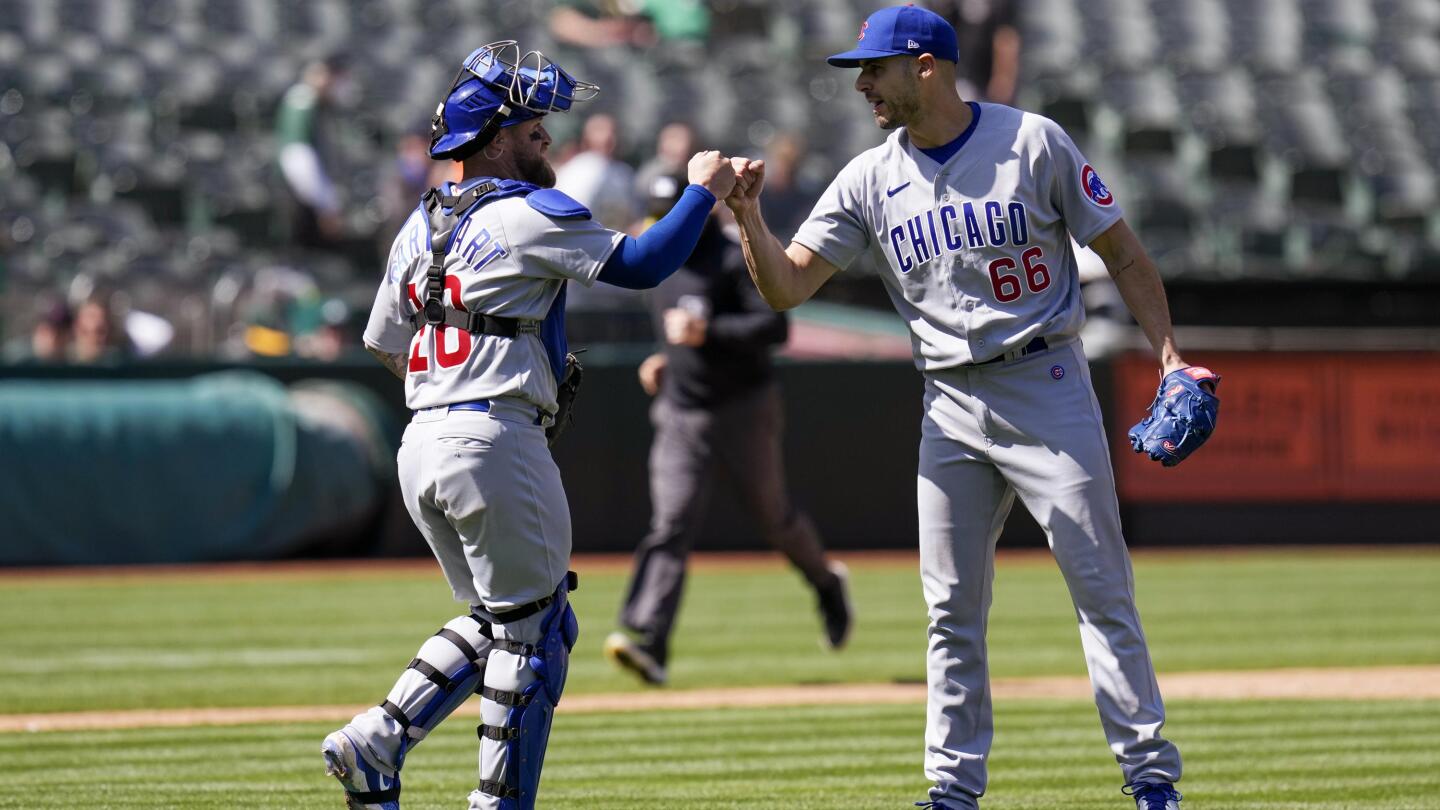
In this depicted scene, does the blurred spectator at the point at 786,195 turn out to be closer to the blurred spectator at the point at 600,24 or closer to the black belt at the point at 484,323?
the blurred spectator at the point at 600,24

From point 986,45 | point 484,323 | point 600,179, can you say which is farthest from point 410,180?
point 484,323

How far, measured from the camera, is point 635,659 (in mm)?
9258

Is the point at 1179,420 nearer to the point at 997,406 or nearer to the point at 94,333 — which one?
the point at 997,406

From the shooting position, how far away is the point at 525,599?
5.21 m

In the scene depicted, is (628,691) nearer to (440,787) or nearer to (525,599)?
(440,787)

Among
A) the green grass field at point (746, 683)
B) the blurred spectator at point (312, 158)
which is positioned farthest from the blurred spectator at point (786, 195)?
the blurred spectator at point (312, 158)

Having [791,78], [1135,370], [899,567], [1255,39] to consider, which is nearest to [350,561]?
[899,567]

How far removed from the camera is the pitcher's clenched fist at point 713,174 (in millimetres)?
5340

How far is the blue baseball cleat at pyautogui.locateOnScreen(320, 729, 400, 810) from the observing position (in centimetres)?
513

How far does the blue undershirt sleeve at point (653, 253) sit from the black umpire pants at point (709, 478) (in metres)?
4.34

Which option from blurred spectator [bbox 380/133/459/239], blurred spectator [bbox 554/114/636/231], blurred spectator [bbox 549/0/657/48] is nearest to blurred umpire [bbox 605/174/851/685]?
blurred spectator [bbox 554/114/636/231]

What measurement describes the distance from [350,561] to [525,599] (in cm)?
1115

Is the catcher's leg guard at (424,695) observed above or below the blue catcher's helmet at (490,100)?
below

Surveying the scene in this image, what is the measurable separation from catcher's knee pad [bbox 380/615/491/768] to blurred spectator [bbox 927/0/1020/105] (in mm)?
12039
